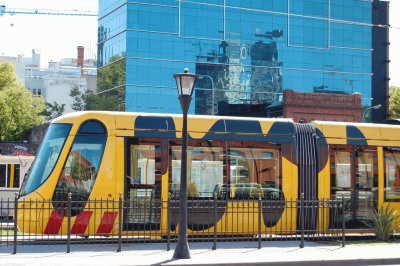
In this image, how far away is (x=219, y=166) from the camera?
1834 cm

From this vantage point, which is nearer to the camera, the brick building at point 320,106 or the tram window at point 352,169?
the tram window at point 352,169

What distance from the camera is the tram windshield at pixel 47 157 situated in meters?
17.0

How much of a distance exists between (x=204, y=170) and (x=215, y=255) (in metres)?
3.63

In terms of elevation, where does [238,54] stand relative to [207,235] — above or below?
above

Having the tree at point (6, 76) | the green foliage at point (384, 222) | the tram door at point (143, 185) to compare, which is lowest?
the green foliage at point (384, 222)

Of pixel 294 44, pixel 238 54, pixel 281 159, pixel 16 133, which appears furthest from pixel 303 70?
pixel 281 159

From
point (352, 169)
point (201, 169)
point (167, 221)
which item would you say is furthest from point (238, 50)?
point (167, 221)

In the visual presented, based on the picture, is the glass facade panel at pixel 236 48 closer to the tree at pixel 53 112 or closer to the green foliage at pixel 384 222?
the tree at pixel 53 112

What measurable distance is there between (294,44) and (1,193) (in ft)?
212

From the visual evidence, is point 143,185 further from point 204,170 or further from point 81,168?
point 204,170

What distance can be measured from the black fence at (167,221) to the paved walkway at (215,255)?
38 centimetres

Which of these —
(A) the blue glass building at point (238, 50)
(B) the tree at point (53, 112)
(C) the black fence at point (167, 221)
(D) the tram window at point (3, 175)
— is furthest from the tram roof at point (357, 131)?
(A) the blue glass building at point (238, 50)

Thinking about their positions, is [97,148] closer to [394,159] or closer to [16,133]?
[394,159]

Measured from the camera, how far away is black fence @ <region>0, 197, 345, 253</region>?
16.5 m
